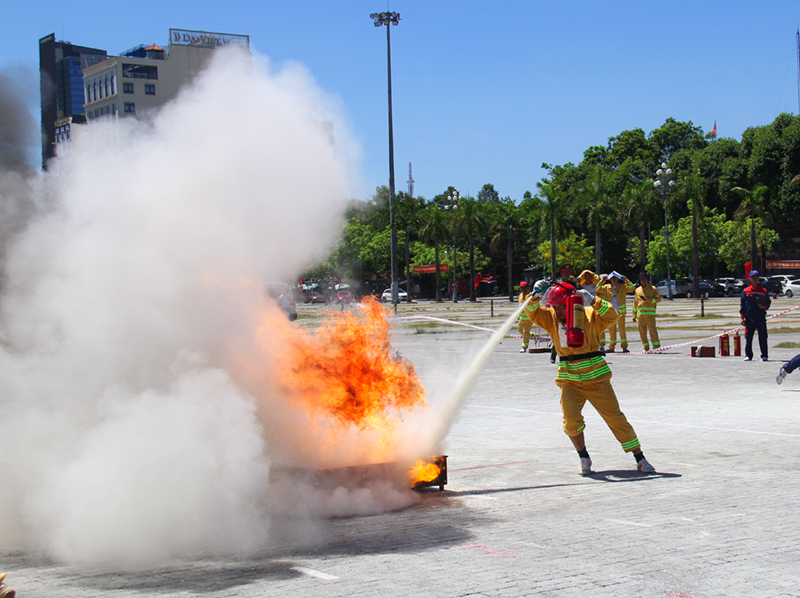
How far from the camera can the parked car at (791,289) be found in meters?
52.1

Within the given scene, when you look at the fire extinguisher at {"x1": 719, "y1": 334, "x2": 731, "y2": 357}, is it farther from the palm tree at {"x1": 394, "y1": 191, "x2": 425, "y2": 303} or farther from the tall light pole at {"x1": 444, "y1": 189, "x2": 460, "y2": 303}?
the tall light pole at {"x1": 444, "y1": 189, "x2": 460, "y2": 303}

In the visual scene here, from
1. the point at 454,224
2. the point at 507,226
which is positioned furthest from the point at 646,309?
the point at 507,226

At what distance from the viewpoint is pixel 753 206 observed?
55.8 m

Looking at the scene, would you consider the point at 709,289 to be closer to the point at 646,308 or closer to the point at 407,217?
the point at 407,217

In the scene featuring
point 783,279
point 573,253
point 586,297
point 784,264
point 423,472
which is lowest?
point 423,472

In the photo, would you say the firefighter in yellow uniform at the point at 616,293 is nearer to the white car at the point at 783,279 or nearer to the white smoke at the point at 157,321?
the white smoke at the point at 157,321

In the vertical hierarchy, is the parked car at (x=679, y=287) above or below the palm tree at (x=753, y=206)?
below

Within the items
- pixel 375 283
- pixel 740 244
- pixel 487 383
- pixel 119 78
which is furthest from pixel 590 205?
pixel 119 78

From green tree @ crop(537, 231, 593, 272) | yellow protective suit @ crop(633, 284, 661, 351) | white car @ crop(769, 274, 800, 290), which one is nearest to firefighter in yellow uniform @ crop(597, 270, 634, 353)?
yellow protective suit @ crop(633, 284, 661, 351)

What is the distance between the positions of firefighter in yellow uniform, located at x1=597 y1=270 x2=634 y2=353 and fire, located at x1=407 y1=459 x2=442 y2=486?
26.9ft

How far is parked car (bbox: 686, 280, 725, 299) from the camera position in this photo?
56.6m

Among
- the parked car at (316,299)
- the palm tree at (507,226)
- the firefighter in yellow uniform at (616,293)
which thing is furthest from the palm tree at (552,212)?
the parked car at (316,299)

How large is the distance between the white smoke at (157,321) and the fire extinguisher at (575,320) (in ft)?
7.40

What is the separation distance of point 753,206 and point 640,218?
24.7ft
